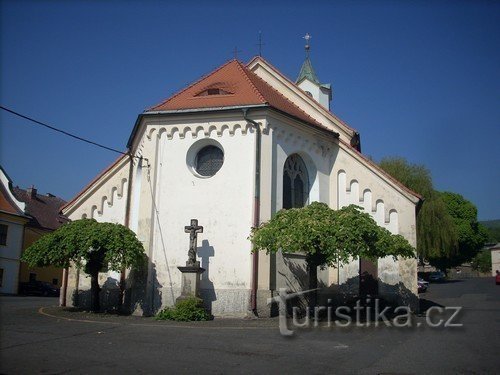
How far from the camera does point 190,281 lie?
51.4 ft

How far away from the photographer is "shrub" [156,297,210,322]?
1476cm

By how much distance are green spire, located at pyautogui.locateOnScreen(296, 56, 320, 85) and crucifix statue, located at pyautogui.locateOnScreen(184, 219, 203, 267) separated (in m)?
18.1

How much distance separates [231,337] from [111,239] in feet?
21.8

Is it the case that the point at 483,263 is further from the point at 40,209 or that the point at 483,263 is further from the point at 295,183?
the point at 295,183

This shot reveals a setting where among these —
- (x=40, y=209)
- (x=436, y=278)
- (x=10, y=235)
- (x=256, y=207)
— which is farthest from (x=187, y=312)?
(x=436, y=278)

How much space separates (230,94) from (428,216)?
27673 millimetres

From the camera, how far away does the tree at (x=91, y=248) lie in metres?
16.0

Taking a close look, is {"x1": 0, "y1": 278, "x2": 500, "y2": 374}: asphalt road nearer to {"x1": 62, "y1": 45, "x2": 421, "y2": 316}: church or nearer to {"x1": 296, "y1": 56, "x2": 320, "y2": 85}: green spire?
{"x1": 62, "y1": 45, "x2": 421, "y2": 316}: church

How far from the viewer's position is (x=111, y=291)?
18375mm

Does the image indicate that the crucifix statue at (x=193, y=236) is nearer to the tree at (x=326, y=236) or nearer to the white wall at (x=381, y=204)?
the tree at (x=326, y=236)

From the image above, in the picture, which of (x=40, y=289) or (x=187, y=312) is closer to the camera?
(x=187, y=312)

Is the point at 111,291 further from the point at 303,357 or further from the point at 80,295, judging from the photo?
the point at 303,357

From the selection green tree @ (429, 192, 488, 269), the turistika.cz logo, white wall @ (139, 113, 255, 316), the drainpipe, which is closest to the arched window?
the drainpipe

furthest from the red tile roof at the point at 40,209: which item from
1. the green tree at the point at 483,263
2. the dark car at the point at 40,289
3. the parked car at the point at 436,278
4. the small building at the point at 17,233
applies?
the green tree at the point at 483,263
